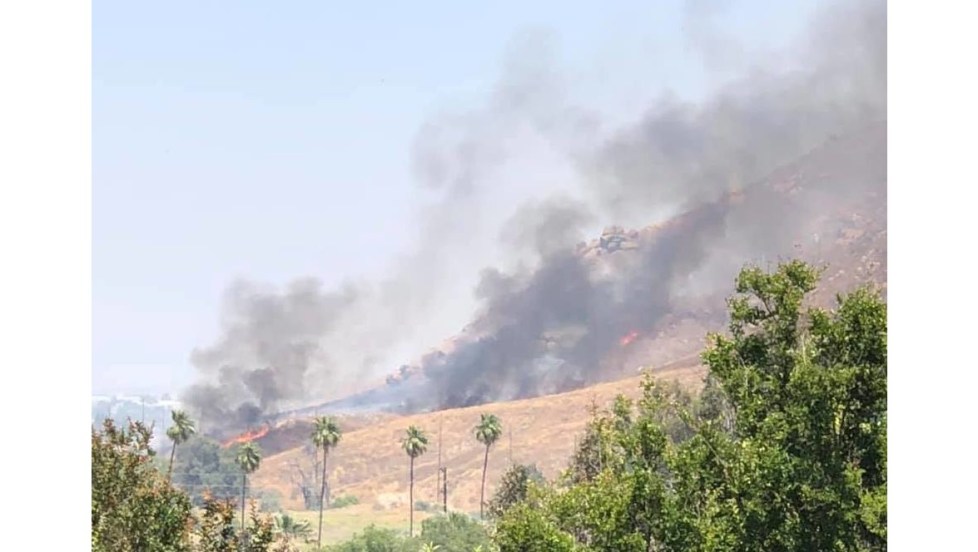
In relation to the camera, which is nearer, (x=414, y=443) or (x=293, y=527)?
(x=414, y=443)

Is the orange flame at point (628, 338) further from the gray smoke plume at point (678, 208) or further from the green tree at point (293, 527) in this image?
the green tree at point (293, 527)

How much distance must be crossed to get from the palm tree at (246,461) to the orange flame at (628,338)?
2.38m

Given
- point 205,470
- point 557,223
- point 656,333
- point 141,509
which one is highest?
point 557,223

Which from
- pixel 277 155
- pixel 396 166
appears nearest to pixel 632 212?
pixel 396 166

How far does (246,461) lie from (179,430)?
57 centimetres

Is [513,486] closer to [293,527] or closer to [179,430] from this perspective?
[293,527]

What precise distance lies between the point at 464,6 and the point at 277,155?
1.47 meters

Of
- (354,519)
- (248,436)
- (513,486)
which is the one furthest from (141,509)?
(513,486)

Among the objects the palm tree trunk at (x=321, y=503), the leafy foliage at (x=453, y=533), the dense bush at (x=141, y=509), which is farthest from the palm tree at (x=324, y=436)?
the dense bush at (x=141, y=509)

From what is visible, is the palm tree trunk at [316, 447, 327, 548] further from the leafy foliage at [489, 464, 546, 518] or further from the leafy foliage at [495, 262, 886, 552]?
the leafy foliage at [495, 262, 886, 552]

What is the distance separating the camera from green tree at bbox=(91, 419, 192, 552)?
20.3 ft

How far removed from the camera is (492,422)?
23.7 ft

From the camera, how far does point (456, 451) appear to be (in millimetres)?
7457
